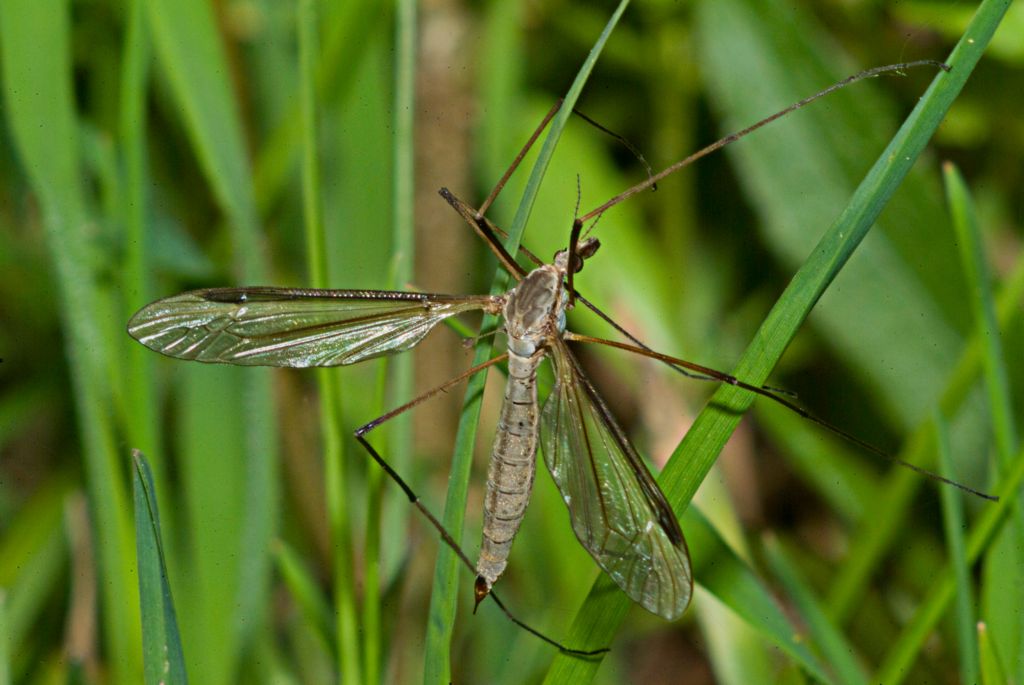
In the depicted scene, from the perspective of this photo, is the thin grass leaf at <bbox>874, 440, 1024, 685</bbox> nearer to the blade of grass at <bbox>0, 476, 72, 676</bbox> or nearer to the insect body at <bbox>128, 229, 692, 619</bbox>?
the insect body at <bbox>128, 229, 692, 619</bbox>

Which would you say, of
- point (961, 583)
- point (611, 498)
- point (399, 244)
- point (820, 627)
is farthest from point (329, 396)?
point (961, 583)

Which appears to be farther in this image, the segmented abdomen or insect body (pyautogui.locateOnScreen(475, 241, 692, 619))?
the segmented abdomen

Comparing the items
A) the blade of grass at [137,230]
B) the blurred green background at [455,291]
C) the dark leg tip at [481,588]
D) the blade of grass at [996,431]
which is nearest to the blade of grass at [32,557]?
the blurred green background at [455,291]

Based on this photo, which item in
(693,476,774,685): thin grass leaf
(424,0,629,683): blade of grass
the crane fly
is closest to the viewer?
(424,0,629,683): blade of grass

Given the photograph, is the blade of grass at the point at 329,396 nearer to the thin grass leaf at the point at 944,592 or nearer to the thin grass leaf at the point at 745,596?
the thin grass leaf at the point at 745,596

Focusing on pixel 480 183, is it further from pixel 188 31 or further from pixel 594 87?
pixel 188 31

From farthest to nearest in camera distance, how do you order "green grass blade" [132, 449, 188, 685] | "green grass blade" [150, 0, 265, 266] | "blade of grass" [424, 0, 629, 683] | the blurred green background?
"green grass blade" [150, 0, 265, 266] < the blurred green background < "blade of grass" [424, 0, 629, 683] < "green grass blade" [132, 449, 188, 685]

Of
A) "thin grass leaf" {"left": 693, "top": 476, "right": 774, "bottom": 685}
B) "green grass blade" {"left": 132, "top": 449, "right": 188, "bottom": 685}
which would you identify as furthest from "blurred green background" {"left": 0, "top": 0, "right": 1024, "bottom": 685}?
"green grass blade" {"left": 132, "top": 449, "right": 188, "bottom": 685}
